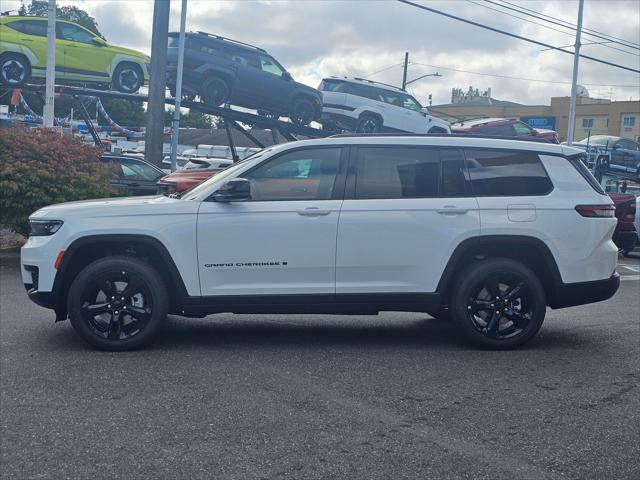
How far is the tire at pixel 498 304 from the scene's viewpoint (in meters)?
6.82

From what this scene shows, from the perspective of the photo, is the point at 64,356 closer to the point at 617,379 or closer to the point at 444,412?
the point at 444,412

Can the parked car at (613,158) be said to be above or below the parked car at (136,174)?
above

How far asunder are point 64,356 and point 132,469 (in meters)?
2.63

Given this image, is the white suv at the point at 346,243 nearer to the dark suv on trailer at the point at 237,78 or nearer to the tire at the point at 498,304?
the tire at the point at 498,304

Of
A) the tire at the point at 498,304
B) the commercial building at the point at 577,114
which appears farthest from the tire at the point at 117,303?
the commercial building at the point at 577,114

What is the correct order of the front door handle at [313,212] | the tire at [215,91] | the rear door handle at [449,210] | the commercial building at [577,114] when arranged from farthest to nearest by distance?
the commercial building at [577,114]
the tire at [215,91]
the rear door handle at [449,210]
the front door handle at [313,212]

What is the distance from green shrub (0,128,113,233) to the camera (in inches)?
500

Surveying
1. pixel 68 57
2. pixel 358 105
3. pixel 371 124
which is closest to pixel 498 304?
pixel 371 124

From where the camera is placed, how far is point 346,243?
6727mm

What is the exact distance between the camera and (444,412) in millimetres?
5246

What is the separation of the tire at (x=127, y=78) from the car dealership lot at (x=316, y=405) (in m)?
18.0

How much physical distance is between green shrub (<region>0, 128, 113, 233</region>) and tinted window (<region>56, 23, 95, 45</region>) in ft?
36.7

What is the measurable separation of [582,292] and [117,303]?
392 centimetres

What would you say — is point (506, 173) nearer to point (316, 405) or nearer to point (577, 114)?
point (316, 405)
